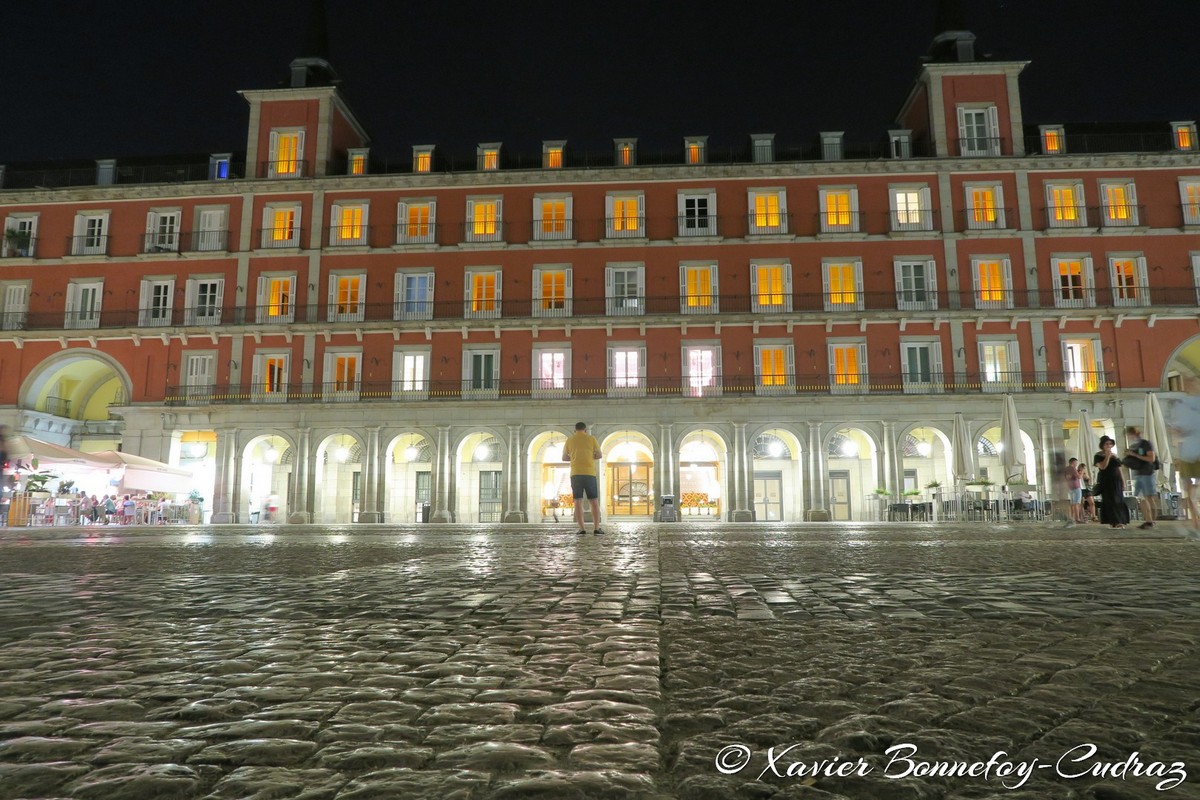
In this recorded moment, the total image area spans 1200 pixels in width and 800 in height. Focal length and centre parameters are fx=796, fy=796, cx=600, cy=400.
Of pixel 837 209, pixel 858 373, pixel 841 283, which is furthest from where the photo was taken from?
pixel 837 209

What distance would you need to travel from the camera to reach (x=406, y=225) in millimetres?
32531

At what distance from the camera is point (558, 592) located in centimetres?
394

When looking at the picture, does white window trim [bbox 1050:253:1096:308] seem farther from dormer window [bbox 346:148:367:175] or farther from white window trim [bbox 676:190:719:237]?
dormer window [bbox 346:148:367:175]

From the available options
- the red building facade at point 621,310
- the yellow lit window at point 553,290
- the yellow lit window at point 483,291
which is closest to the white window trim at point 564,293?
the yellow lit window at point 553,290

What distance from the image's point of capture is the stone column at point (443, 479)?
2992 cm

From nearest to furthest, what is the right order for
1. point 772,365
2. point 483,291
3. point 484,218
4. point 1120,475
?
1. point 1120,475
2. point 772,365
3. point 483,291
4. point 484,218

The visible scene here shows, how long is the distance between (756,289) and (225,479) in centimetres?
2186

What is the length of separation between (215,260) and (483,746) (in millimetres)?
35456

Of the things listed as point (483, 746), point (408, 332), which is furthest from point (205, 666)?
point (408, 332)

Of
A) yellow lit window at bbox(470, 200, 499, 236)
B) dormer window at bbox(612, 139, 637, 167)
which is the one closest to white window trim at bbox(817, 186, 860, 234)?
dormer window at bbox(612, 139, 637, 167)

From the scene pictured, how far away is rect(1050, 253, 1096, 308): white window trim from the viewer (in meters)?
29.9

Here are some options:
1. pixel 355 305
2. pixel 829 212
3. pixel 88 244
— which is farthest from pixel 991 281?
pixel 88 244

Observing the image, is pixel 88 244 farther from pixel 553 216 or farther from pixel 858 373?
pixel 858 373

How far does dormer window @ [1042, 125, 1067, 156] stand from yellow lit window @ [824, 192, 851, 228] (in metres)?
8.18
